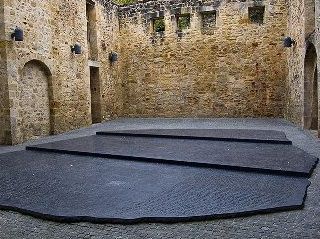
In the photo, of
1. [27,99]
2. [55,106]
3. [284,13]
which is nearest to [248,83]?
[284,13]

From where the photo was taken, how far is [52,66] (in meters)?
10.1

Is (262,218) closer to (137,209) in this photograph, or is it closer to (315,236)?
(315,236)

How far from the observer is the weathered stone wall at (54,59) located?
27.6 ft

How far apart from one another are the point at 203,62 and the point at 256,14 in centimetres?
308

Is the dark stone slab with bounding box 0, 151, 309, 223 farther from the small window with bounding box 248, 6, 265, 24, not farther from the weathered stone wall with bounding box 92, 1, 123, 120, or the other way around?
the small window with bounding box 248, 6, 265, 24

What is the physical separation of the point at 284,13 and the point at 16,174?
11.6m

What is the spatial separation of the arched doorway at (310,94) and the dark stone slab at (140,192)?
512 cm

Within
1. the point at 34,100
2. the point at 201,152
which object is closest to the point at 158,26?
the point at 34,100

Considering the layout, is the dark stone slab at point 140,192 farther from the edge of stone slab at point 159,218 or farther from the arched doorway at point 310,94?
the arched doorway at point 310,94

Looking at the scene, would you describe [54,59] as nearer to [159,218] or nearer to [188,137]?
[188,137]

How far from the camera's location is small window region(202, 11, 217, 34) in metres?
13.7

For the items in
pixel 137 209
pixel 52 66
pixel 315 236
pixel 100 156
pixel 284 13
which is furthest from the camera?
pixel 284 13

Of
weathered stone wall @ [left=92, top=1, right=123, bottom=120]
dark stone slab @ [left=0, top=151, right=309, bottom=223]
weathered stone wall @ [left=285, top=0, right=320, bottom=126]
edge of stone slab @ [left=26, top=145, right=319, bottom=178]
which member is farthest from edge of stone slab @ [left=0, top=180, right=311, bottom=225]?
weathered stone wall @ [left=92, top=1, right=123, bottom=120]

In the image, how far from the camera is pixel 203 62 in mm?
13852
